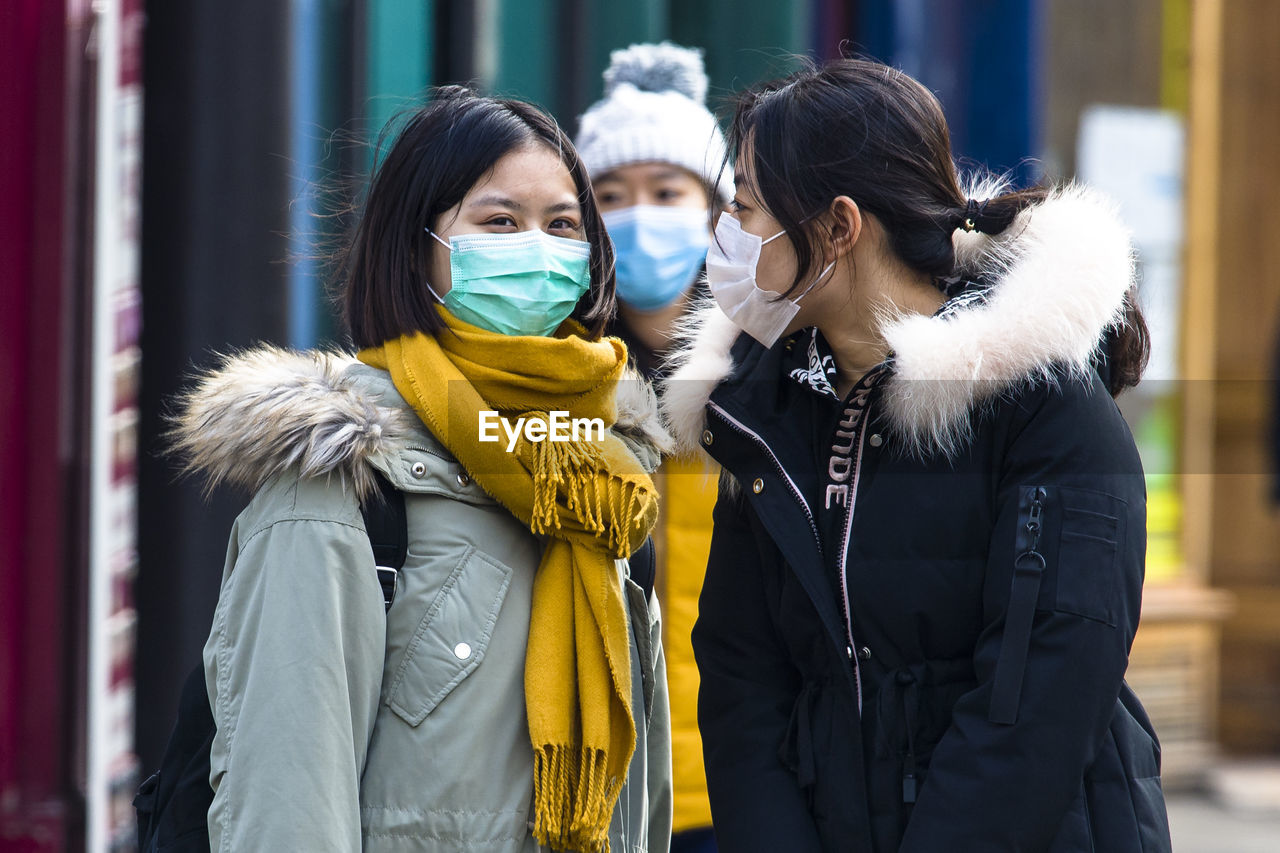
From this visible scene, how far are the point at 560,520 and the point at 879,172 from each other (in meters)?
0.74

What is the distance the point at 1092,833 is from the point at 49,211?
3219 mm

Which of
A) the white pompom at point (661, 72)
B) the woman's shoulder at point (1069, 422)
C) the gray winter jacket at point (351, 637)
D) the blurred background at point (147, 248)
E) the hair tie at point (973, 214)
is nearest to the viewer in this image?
the gray winter jacket at point (351, 637)

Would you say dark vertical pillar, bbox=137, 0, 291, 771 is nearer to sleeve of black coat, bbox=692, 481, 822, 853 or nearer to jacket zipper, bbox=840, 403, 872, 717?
sleeve of black coat, bbox=692, 481, 822, 853

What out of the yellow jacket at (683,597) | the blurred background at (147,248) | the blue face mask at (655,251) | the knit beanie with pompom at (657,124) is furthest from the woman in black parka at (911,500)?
the blurred background at (147,248)

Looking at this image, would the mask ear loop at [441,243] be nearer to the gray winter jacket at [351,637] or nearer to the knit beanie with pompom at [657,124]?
the gray winter jacket at [351,637]

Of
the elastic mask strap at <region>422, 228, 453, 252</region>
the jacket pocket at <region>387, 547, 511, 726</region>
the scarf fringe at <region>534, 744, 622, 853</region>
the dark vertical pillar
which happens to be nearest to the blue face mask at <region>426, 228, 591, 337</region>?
the elastic mask strap at <region>422, 228, 453, 252</region>

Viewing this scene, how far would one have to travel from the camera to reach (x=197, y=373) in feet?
13.1

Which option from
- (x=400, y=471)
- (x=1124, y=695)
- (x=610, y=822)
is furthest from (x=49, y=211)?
(x=1124, y=695)

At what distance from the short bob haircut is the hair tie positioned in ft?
2.27

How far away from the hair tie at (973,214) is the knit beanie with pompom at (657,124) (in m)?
1.14

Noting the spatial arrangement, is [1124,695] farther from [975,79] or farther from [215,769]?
[975,79]

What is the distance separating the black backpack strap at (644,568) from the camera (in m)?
2.48

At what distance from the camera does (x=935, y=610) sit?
2.12 metres

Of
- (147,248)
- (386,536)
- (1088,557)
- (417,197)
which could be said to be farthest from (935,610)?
(147,248)
